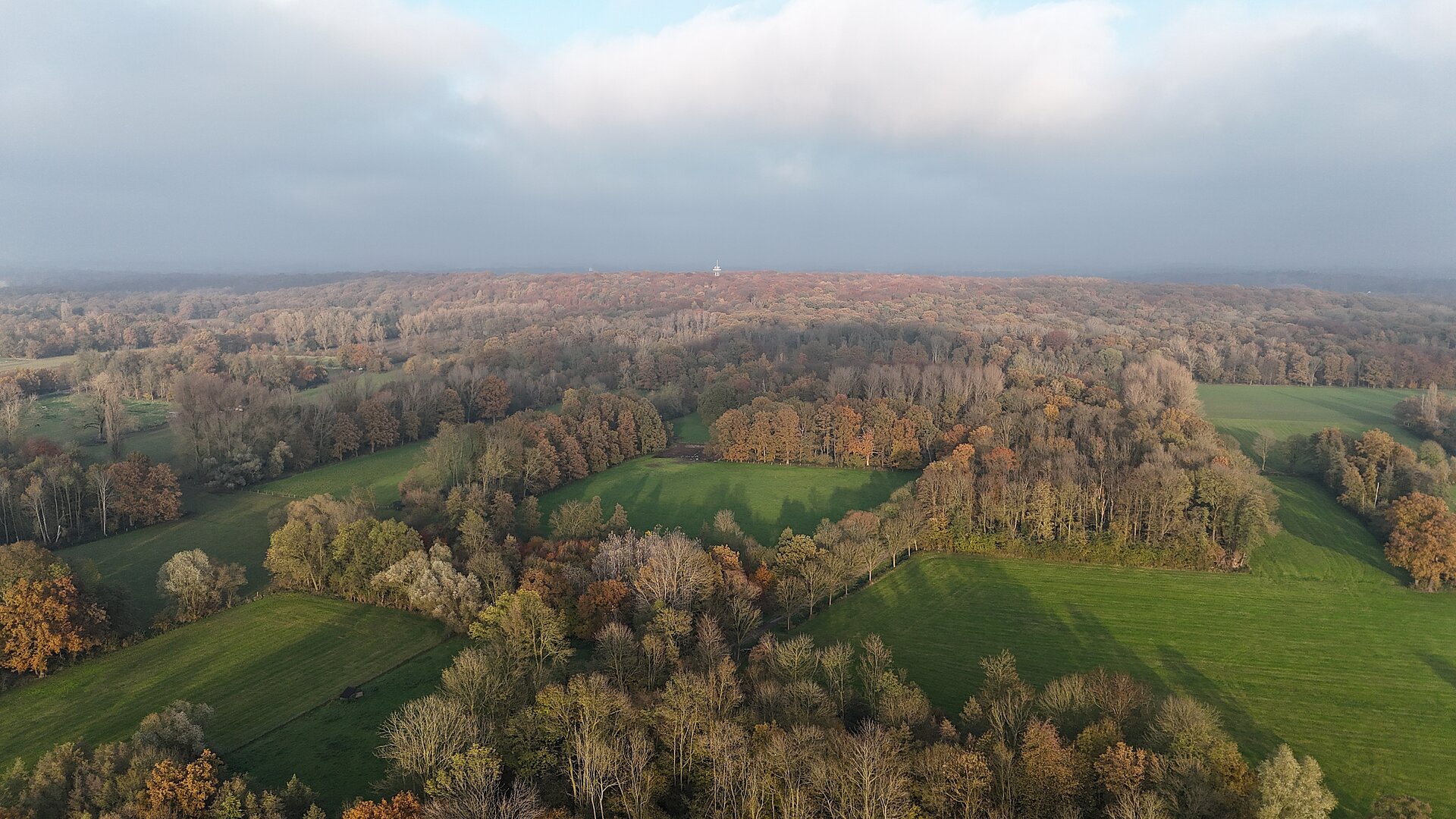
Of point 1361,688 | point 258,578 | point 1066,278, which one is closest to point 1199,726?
point 1361,688

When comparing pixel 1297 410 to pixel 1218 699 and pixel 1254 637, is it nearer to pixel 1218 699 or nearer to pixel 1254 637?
pixel 1254 637

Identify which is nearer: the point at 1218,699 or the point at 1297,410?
the point at 1218,699

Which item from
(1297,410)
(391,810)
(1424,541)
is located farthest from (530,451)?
(1297,410)

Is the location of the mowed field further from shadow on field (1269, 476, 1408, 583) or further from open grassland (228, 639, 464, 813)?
open grassland (228, 639, 464, 813)

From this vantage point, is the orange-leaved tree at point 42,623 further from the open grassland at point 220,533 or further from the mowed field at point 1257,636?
the mowed field at point 1257,636

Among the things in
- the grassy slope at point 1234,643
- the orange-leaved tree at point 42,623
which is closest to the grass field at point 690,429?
the grassy slope at point 1234,643

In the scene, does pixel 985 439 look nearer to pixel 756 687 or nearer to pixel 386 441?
pixel 756 687
